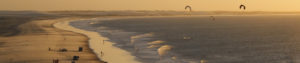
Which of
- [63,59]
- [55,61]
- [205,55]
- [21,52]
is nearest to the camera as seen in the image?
[55,61]

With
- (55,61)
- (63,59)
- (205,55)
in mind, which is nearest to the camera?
(55,61)

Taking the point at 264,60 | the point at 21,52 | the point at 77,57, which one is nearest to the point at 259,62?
the point at 264,60

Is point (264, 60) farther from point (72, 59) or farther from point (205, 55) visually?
point (72, 59)

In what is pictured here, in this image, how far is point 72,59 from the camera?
4359cm

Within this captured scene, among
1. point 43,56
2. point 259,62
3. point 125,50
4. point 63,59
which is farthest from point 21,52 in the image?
point 259,62

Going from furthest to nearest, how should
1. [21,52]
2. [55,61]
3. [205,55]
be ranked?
1. [205,55]
2. [21,52]
3. [55,61]

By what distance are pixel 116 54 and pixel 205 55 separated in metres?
9.22

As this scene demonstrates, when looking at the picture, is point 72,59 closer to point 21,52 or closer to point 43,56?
point 43,56

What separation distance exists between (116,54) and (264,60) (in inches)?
523

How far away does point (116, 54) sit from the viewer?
49.5 metres

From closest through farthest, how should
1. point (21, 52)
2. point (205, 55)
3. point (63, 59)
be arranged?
point (63, 59) → point (21, 52) → point (205, 55)

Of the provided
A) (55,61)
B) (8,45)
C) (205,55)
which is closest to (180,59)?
(205,55)

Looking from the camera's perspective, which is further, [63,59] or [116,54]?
[116,54]

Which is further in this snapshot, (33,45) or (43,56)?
(33,45)
